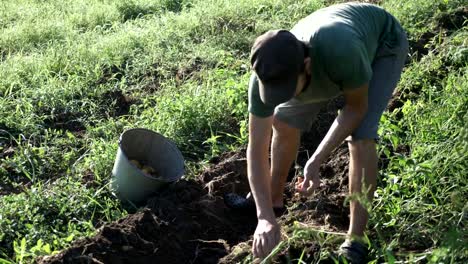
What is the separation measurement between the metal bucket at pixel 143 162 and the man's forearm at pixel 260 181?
44.7 inches

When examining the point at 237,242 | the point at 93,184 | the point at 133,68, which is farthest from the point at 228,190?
the point at 133,68

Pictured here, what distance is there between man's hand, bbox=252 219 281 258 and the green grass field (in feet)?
0.67

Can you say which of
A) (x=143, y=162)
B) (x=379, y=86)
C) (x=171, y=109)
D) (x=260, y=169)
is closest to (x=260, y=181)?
(x=260, y=169)

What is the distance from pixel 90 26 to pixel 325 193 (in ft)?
15.7

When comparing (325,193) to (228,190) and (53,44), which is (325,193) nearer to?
(228,190)

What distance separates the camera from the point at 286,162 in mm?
4098

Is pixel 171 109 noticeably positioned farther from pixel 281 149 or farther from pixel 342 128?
pixel 342 128

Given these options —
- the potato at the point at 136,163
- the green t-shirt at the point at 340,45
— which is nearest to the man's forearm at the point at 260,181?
the green t-shirt at the point at 340,45

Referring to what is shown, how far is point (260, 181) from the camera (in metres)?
3.48

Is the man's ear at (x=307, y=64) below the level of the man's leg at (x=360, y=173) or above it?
above

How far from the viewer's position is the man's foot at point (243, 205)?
14.0 ft

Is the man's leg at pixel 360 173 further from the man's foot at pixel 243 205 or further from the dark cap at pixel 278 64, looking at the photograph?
the man's foot at pixel 243 205

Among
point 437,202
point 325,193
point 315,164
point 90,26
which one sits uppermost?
point 315,164

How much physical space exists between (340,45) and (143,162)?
2.23 metres
